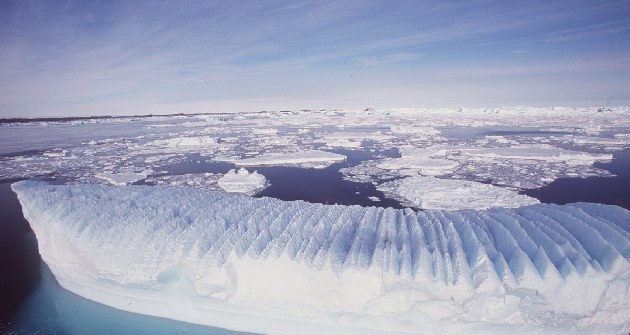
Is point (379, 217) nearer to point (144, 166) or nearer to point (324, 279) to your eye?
point (324, 279)

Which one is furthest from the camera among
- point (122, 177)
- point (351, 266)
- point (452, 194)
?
point (122, 177)

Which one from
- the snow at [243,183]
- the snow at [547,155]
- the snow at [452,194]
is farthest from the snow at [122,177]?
the snow at [547,155]

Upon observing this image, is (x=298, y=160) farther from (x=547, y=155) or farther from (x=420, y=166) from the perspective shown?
(x=547, y=155)

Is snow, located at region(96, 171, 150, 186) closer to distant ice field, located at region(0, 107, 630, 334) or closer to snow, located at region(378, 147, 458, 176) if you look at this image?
distant ice field, located at region(0, 107, 630, 334)

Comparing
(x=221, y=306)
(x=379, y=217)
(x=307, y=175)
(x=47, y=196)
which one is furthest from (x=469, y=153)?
(x=47, y=196)

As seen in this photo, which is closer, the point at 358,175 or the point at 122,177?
the point at 122,177

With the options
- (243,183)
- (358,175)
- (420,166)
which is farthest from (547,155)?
(243,183)

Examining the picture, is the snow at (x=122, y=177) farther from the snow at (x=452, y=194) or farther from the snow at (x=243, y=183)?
the snow at (x=452, y=194)
